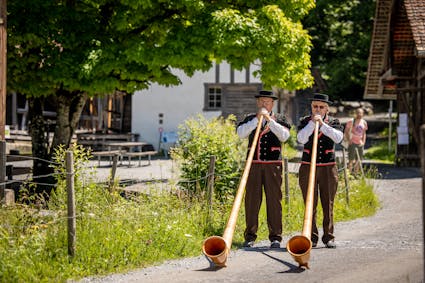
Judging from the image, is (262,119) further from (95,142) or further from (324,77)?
(324,77)

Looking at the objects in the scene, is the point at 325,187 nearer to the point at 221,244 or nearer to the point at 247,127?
the point at 247,127

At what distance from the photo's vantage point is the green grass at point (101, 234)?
7.29 metres

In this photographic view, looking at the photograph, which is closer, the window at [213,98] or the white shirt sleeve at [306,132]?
the white shirt sleeve at [306,132]

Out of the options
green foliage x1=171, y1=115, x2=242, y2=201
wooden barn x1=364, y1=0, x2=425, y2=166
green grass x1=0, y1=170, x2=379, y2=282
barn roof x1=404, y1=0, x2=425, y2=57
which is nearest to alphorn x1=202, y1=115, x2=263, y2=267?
green grass x1=0, y1=170, x2=379, y2=282

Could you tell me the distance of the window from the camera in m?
31.4

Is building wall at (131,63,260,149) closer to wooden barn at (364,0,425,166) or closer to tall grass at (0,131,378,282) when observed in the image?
wooden barn at (364,0,425,166)

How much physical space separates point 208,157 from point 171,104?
19.9 meters

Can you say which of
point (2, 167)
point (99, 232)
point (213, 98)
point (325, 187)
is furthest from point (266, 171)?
point (213, 98)

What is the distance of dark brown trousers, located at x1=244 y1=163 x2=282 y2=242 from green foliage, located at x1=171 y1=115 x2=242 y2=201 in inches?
85.0

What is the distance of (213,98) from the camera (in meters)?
31.7

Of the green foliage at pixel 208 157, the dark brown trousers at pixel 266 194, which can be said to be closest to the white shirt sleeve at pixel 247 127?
the dark brown trousers at pixel 266 194

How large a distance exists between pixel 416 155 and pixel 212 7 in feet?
37.8

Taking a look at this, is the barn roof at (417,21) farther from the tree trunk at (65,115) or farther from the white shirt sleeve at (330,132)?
the white shirt sleeve at (330,132)

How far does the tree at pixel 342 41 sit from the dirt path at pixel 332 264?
3085 centimetres
